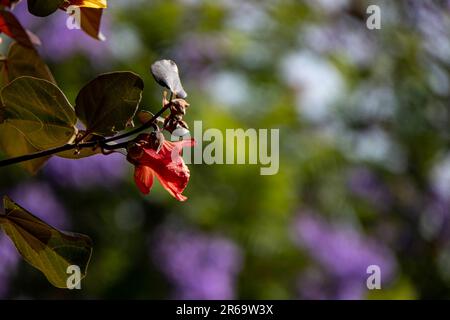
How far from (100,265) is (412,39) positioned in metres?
1.05

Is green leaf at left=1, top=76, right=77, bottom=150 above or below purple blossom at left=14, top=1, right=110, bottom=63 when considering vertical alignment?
below

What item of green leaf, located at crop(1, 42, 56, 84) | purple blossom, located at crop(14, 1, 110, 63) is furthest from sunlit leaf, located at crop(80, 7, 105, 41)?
purple blossom, located at crop(14, 1, 110, 63)

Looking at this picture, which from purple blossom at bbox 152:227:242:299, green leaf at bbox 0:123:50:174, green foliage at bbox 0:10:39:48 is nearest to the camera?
green foliage at bbox 0:10:39:48

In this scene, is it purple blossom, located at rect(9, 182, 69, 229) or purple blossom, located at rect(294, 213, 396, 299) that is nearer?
purple blossom, located at rect(9, 182, 69, 229)

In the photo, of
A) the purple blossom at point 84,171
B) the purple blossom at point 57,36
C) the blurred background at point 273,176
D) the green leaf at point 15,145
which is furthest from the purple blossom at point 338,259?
the green leaf at point 15,145

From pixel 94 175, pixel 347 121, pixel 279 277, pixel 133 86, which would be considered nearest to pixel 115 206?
pixel 94 175

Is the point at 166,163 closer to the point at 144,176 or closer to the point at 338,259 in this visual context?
the point at 144,176

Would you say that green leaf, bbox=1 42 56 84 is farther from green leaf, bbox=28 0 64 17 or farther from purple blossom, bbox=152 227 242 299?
purple blossom, bbox=152 227 242 299

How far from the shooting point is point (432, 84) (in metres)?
2.30

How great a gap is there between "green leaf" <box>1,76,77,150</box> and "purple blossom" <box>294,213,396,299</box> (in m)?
1.41

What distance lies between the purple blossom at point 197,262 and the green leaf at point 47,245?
128 centimetres

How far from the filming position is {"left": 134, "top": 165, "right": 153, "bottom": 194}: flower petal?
1.69 feet

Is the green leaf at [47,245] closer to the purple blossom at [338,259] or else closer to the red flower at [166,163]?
the red flower at [166,163]

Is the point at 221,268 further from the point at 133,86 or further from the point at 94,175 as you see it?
the point at 133,86
